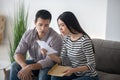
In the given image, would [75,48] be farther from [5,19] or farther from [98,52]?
[5,19]

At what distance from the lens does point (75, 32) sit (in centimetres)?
217

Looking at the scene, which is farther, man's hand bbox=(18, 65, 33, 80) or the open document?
man's hand bbox=(18, 65, 33, 80)

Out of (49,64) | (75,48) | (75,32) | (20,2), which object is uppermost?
(20,2)

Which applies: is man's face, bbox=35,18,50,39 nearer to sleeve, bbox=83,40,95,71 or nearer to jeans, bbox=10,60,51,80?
jeans, bbox=10,60,51,80

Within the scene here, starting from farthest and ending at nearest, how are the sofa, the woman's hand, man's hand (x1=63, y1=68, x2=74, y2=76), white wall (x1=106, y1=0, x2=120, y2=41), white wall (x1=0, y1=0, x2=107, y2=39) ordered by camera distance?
white wall (x1=0, y1=0, x2=107, y2=39), white wall (x1=106, y1=0, x2=120, y2=41), the sofa, the woman's hand, man's hand (x1=63, y1=68, x2=74, y2=76)

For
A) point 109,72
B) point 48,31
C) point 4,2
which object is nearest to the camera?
point 48,31

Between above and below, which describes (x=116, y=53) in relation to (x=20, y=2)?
below

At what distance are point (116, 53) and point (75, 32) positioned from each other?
591mm

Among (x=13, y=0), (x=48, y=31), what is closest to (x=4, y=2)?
(x=13, y=0)

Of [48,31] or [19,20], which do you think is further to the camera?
[19,20]

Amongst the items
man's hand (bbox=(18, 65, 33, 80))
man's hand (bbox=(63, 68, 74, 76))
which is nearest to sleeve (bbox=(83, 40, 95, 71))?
man's hand (bbox=(63, 68, 74, 76))

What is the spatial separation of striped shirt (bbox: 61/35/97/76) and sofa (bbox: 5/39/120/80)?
1.29 ft

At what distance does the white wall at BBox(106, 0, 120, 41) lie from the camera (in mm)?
2674

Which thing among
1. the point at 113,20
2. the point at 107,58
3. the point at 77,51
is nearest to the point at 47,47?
the point at 77,51
